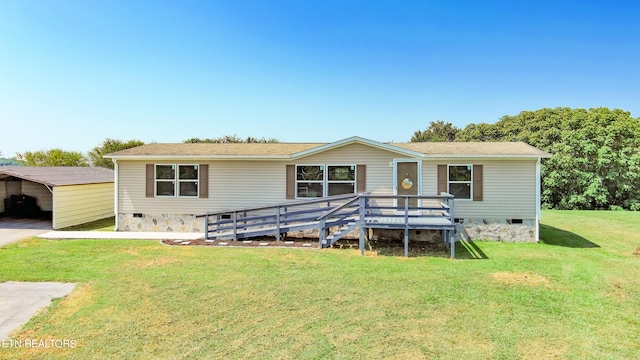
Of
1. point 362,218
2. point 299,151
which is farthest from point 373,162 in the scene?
point 362,218

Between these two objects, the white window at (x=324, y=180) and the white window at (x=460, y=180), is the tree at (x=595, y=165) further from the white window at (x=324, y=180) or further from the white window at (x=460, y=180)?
the white window at (x=324, y=180)

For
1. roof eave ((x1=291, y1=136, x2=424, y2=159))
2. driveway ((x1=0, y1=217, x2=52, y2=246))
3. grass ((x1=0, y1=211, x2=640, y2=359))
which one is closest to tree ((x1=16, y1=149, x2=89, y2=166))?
driveway ((x1=0, y1=217, x2=52, y2=246))

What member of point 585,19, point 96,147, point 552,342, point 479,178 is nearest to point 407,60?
point 585,19

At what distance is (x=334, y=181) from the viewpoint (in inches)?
419

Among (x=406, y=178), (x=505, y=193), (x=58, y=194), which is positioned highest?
(x=406, y=178)

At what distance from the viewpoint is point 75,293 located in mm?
5172

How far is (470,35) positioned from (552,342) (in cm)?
1668

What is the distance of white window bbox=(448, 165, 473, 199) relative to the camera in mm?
10195

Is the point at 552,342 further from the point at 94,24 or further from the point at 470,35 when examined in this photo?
the point at 94,24

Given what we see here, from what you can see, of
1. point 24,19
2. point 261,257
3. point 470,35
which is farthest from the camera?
point 470,35

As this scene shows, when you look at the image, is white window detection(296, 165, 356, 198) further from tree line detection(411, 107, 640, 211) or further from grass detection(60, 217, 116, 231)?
tree line detection(411, 107, 640, 211)

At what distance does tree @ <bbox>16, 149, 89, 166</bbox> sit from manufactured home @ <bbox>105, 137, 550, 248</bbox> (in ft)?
82.1

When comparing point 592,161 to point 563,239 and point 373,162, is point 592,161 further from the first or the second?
point 373,162

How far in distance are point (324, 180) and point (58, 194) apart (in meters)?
10.7
